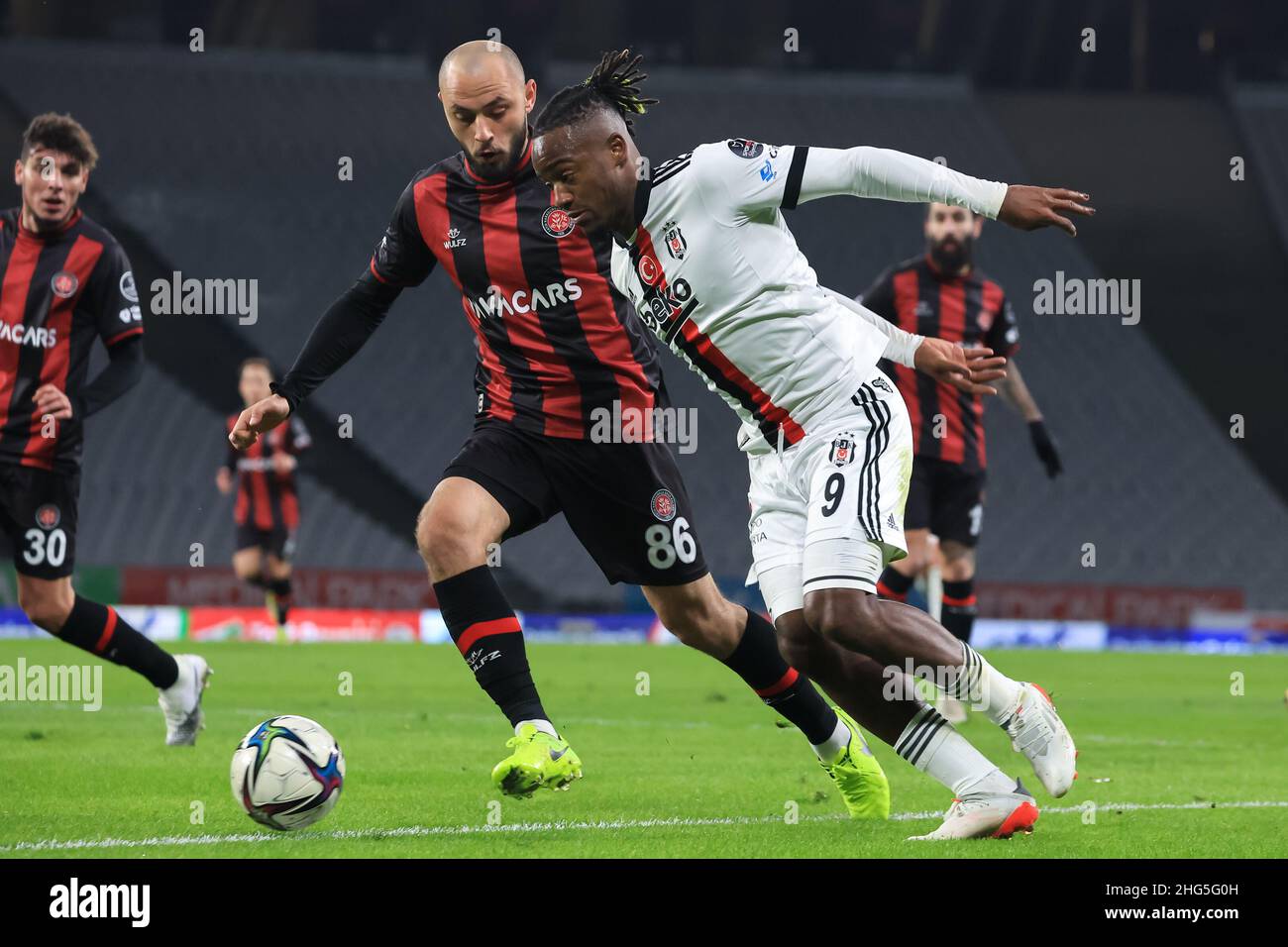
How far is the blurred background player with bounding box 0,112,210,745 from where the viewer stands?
7094mm

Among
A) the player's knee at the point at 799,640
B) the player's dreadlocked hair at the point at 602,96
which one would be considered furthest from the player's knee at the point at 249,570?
the player's knee at the point at 799,640

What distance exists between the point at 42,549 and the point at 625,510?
2905 millimetres

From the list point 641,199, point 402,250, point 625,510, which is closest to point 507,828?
point 625,510

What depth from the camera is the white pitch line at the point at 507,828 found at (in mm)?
4578

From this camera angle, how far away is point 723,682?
40.5 feet

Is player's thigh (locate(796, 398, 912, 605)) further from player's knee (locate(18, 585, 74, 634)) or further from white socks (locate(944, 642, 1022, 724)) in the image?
player's knee (locate(18, 585, 74, 634))

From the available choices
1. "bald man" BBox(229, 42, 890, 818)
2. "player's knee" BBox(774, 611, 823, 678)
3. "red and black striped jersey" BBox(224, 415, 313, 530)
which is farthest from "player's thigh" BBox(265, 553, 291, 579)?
"player's knee" BBox(774, 611, 823, 678)

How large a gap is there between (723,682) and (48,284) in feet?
21.2

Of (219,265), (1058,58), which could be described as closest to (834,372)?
(219,265)

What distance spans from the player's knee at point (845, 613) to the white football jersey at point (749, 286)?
54 centimetres

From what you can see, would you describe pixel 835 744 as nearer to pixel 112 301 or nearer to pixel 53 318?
pixel 112 301

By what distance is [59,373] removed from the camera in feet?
24.0
